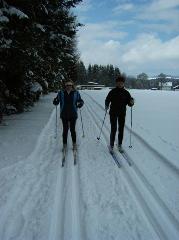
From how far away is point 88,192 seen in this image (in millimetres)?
7398

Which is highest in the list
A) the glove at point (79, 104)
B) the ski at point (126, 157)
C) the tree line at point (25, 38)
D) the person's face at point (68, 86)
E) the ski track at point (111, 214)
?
the tree line at point (25, 38)

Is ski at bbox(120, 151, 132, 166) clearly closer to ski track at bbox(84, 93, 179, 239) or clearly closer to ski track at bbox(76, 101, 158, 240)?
ski track at bbox(84, 93, 179, 239)

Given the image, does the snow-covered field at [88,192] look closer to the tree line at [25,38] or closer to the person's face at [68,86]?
the person's face at [68,86]

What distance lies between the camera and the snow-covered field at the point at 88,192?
5750 millimetres

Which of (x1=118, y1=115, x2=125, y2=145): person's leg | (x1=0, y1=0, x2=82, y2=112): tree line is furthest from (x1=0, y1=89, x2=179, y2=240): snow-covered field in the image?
(x1=0, y1=0, x2=82, y2=112): tree line

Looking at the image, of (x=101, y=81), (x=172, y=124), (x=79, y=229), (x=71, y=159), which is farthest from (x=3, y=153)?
(x=101, y=81)

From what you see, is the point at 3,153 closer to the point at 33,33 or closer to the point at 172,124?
the point at 33,33

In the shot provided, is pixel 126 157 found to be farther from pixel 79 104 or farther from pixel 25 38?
pixel 25 38

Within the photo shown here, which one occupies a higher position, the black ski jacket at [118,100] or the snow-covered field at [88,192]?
the black ski jacket at [118,100]

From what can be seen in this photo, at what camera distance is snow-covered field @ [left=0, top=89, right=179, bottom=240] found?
5750mm

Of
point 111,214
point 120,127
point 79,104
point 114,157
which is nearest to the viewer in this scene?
point 111,214

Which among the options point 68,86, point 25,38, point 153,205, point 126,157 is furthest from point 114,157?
point 25,38

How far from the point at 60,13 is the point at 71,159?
1074 cm

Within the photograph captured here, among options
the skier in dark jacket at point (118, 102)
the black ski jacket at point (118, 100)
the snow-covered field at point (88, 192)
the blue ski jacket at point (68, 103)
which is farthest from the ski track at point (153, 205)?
the blue ski jacket at point (68, 103)
